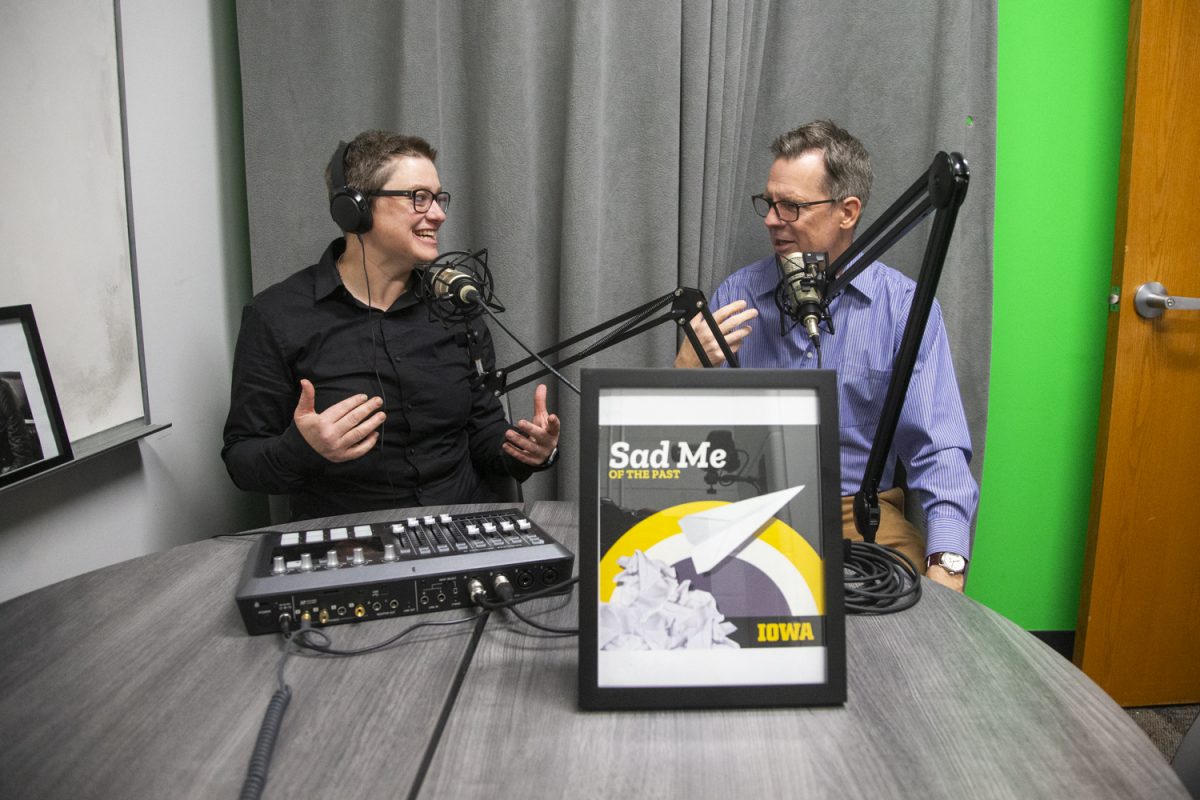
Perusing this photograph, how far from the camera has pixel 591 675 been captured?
75 centimetres

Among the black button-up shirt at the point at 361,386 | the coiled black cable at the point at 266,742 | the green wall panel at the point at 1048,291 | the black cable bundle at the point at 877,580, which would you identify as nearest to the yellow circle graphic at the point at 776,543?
the black cable bundle at the point at 877,580

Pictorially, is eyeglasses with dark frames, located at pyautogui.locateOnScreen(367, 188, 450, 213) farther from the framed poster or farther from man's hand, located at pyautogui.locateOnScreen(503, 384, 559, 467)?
the framed poster

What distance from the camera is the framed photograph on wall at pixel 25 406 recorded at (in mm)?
1215

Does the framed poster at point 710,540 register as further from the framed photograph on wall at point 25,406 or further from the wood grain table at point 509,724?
the framed photograph on wall at point 25,406

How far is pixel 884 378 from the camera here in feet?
5.98

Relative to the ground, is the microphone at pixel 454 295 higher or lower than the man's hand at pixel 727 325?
higher

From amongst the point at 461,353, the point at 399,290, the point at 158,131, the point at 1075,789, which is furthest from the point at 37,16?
the point at 1075,789

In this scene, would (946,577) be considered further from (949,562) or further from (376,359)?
(376,359)

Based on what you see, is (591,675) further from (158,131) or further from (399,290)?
(158,131)

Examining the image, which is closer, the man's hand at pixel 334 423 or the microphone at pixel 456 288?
the microphone at pixel 456 288

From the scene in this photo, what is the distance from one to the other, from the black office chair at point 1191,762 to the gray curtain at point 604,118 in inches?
49.7

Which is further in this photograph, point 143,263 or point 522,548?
point 143,263

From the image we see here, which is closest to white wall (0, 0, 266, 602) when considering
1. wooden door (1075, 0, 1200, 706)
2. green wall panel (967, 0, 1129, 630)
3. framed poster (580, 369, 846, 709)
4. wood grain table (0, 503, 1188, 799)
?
wood grain table (0, 503, 1188, 799)

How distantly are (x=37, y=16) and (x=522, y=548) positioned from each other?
1166mm
